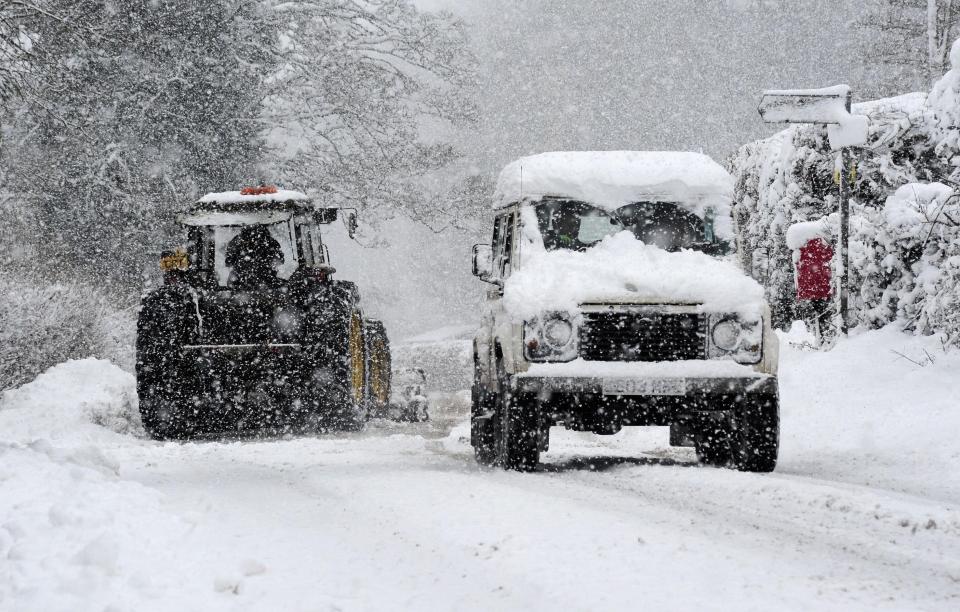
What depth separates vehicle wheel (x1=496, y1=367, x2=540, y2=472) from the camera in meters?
8.14

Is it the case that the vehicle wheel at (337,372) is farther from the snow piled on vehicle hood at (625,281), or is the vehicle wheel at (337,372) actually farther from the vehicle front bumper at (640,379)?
the vehicle front bumper at (640,379)

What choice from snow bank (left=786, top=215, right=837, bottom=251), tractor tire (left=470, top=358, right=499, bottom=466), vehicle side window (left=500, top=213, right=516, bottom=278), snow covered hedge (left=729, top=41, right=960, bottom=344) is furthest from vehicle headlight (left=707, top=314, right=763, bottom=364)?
snow bank (left=786, top=215, right=837, bottom=251)

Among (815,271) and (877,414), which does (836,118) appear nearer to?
(815,271)

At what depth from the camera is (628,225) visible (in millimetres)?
9000

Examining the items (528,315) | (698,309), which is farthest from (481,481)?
(698,309)

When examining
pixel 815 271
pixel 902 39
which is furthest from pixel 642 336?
pixel 902 39

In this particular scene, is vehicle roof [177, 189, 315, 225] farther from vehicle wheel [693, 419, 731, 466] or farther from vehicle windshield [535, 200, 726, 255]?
vehicle wheel [693, 419, 731, 466]

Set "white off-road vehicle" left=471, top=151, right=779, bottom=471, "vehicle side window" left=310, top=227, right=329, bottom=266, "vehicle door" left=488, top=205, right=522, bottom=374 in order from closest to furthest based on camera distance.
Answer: "white off-road vehicle" left=471, top=151, right=779, bottom=471, "vehicle door" left=488, top=205, right=522, bottom=374, "vehicle side window" left=310, top=227, right=329, bottom=266

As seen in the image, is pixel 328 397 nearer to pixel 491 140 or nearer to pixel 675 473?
pixel 675 473

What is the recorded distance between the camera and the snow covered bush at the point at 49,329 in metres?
13.7

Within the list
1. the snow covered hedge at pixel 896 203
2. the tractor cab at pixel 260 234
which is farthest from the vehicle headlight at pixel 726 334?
the tractor cab at pixel 260 234

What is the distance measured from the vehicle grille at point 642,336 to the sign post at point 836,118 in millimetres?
4779

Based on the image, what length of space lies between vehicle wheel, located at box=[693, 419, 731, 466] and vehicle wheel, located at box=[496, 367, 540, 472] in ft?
4.88

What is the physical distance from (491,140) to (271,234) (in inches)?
1169
